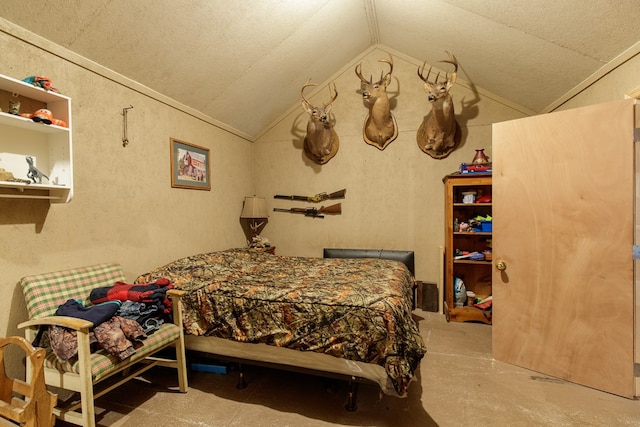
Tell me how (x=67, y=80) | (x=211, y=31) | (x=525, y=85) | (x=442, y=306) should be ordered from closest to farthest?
(x=67, y=80) < (x=211, y=31) < (x=525, y=85) < (x=442, y=306)

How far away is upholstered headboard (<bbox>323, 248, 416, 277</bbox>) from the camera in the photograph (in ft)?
12.6

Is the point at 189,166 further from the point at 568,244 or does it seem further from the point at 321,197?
the point at 568,244

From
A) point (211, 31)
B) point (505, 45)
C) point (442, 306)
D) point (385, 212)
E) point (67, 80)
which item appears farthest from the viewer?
point (385, 212)

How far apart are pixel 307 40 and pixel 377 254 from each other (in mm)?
2665

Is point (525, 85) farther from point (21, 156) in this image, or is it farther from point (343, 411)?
point (21, 156)

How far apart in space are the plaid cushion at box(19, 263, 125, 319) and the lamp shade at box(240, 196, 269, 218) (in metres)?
1.85

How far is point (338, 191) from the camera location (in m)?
4.20

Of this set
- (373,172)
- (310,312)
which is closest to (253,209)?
(373,172)

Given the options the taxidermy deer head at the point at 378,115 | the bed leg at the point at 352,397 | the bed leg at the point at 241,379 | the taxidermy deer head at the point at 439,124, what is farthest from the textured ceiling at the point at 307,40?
the bed leg at the point at 352,397

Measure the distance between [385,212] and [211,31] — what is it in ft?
9.24

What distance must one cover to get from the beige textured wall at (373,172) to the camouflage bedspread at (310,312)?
1.54 m

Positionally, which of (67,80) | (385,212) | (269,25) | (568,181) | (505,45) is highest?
(269,25)

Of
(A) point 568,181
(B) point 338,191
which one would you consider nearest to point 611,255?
(A) point 568,181

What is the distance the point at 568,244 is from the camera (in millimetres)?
2160
